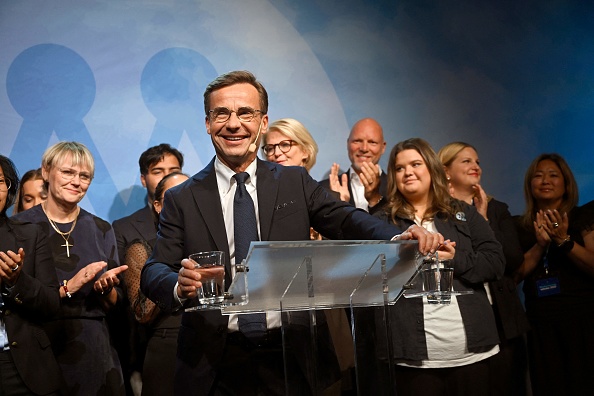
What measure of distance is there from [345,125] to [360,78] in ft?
1.32

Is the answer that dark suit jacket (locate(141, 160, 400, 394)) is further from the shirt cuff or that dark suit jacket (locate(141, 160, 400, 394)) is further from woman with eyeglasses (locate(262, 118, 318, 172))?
woman with eyeglasses (locate(262, 118, 318, 172))

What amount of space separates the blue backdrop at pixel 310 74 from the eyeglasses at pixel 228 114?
2.43 meters

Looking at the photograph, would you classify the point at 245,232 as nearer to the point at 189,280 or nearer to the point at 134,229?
the point at 189,280

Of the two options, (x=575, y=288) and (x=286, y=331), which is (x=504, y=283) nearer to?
(x=575, y=288)

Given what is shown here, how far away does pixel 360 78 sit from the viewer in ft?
18.1

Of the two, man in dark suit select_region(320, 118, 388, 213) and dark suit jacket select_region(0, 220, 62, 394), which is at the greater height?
man in dark suit select_region(320, 118, 388, 213)

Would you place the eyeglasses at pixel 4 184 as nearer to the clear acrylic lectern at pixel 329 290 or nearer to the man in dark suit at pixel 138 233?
the man in dark suit at pixel 138 233

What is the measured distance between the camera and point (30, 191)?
14.5ft

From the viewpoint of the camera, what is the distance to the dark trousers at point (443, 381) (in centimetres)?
325

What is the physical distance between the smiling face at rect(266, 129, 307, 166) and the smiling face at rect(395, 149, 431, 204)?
767 millimetres

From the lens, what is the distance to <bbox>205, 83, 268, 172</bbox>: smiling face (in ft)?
8.42

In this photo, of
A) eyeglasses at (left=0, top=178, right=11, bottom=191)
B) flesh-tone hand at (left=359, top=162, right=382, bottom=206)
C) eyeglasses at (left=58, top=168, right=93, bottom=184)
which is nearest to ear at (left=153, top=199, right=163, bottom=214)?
eyeglasses at (left=58, top=168, right=93, bottom=184)

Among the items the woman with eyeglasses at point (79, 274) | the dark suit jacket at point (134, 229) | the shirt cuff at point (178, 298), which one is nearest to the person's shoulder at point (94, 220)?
the woman with eyeglasses at point (79, 274)

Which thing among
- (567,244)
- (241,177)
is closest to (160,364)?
(241,177)
